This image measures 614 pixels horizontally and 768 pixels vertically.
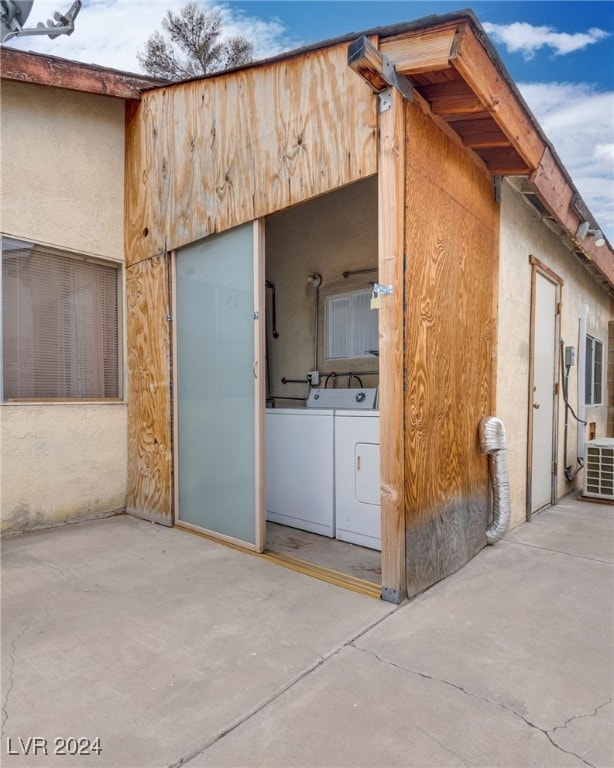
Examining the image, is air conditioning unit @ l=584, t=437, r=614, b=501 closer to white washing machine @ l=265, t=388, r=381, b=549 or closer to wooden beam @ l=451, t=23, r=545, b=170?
white washing machine @ l=265, t=388, r=381, b=549

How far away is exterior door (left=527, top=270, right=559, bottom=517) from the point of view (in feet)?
13.4

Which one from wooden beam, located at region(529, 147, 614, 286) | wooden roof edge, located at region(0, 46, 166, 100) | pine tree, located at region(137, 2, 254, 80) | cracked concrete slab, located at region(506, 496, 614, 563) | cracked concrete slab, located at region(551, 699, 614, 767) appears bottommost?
cracked concrete slab, located at region(506, 496, 614, 563)

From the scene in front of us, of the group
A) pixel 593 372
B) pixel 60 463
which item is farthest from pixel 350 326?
pixel 593 372

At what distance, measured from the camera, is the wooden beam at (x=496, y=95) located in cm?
207

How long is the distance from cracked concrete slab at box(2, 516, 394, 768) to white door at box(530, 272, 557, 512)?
2501 mm

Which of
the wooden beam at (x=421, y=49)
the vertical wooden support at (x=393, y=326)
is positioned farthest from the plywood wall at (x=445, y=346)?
the wooden beam at (x=421, y=49)

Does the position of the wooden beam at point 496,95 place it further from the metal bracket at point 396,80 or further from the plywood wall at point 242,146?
the plywood wall at point 242,146

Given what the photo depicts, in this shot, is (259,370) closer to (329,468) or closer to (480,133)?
(329,468)

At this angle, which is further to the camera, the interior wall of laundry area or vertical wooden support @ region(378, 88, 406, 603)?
the interior wall of laundry area

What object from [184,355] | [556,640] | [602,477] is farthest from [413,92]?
[602,477]

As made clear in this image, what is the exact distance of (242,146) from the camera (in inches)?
122

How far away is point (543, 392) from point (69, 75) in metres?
4.57

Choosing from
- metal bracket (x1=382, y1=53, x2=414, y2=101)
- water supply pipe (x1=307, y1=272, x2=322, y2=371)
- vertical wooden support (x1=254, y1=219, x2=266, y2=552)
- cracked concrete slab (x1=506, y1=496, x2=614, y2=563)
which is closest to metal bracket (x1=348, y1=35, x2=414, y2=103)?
metal bracket (x1=382, y1=53, x2=414, y2=101)

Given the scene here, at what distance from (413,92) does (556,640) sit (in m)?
2.63
